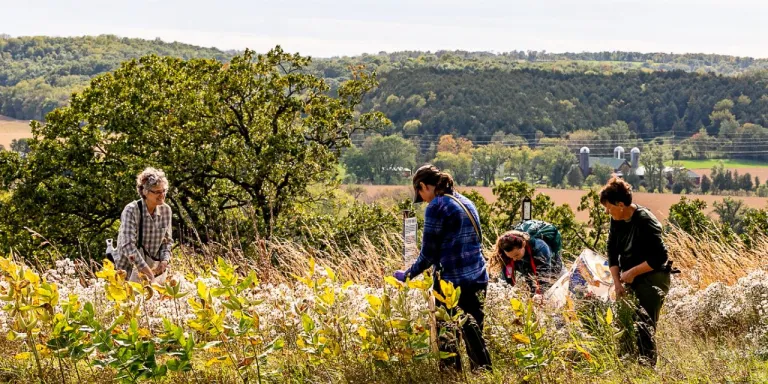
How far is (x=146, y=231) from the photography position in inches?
231

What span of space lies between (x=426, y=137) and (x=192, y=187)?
95392mm

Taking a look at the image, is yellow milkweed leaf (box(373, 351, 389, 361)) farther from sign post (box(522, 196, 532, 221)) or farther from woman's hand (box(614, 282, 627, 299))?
sign post (box(522, 196, 532, 221))

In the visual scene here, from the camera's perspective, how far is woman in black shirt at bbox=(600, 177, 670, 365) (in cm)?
503

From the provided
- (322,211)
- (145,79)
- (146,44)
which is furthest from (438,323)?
(146,44)

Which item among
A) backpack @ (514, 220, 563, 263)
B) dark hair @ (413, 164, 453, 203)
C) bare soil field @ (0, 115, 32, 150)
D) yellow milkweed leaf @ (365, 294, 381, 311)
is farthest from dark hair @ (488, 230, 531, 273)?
bare soil field @ (0, 115, 32, 150)

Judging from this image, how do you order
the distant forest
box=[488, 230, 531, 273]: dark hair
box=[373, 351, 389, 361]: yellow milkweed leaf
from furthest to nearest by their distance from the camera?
1. the distant forest
2. box=[488, 230, 531, 273]: dark hair
3. box=[373, 351, 389, 361]: yellow milkweed leaf

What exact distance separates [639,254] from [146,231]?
311 cm

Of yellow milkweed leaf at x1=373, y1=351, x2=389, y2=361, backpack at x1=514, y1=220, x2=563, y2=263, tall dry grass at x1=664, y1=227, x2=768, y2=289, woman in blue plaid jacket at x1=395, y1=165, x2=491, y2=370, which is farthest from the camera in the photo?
tall dry grass at x1=664, y1=227, x2=768, y2=289

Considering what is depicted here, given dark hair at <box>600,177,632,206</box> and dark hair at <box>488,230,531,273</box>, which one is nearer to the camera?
dark hair at <box>600,177,632,206</box>

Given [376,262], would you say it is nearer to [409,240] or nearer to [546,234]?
[546,234]

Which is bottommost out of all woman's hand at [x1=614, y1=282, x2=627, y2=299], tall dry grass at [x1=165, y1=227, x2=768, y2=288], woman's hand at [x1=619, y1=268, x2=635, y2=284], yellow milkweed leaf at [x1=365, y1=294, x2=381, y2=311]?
tall dry grass at [x1=165, y1=227, x2=768, y2=288]

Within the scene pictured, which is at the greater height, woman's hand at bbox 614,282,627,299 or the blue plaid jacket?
the blue plaid jacket

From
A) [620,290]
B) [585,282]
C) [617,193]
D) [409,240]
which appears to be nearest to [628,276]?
[620,290]

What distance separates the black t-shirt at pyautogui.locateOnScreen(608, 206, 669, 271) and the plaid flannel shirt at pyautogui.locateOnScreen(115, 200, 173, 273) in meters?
2.87
